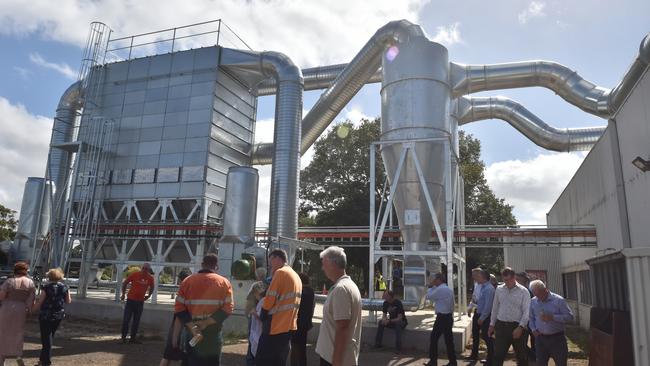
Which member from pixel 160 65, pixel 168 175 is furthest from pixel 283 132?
pixel 160 65

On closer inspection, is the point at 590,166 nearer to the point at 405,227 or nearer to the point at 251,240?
the point at 405,227

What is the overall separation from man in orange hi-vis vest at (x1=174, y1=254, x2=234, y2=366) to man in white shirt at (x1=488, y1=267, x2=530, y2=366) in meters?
3.92

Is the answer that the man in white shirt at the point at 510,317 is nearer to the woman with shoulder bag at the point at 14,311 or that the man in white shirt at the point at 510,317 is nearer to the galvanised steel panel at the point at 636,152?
the galvanised steel panel at the point at 636,152

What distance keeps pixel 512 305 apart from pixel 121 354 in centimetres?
671

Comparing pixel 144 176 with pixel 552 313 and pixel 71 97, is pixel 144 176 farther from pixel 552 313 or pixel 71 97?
pixel 552 313

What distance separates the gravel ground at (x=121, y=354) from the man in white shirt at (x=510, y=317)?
2.00 meters

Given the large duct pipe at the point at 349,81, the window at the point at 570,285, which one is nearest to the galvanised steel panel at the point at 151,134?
the large duct pipe at the point at 349,81

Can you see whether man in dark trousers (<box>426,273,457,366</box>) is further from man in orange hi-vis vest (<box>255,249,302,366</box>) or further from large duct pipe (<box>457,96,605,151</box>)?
large duct pipe (<box>457,96,605,151</box>)

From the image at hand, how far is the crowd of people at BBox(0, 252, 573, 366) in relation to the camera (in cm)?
356

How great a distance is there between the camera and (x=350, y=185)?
103ft

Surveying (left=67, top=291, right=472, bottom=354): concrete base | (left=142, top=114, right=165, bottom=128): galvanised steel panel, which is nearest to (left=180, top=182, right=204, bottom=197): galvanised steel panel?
(left=142, top=114, right=165, bottom=128): galvanised steel panel

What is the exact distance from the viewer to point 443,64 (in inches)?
469

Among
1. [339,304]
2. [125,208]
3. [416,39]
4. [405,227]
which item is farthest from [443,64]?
[125,208]

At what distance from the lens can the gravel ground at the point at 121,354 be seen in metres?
7.28
